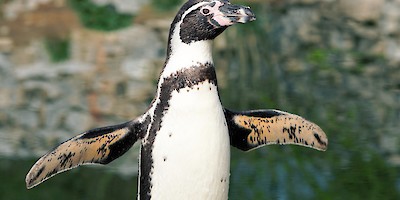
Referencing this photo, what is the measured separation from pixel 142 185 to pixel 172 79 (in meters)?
0.19

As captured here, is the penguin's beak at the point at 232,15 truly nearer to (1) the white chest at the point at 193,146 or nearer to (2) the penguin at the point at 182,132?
(2) the penguin at the point at 182,132

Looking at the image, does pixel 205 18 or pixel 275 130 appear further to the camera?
pixel 275 130

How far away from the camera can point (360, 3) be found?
6023mm

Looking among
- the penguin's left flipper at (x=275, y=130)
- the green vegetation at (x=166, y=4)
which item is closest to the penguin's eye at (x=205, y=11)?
the penguin's left flipper at (x=275, y=130)

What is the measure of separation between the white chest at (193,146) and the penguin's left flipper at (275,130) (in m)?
0.10

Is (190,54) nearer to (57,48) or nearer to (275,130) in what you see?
(275,130)

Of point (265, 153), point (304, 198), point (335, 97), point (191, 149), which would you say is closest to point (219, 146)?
point (191, 149)

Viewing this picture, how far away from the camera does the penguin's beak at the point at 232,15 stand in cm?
170

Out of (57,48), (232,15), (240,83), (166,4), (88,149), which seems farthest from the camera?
(166,4)

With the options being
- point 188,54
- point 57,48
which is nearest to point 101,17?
point 57,48

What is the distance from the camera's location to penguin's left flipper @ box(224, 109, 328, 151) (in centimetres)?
188

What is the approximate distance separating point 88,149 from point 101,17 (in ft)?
13.8

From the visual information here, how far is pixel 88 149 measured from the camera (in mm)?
1818

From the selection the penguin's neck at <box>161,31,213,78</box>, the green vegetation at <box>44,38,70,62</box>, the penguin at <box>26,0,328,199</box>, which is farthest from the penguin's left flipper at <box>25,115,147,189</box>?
the green vegetation at <box>44,38,70,62</box>
